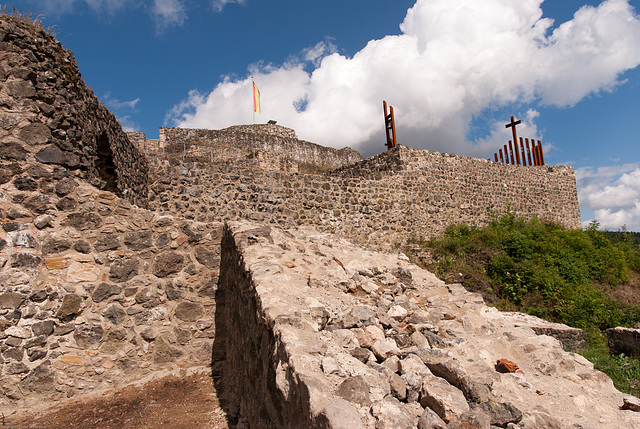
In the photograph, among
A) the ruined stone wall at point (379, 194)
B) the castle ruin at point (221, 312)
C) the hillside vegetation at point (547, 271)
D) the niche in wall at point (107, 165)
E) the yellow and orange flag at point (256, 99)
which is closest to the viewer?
the castle ruin at point (221, 312)

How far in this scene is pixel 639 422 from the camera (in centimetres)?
188

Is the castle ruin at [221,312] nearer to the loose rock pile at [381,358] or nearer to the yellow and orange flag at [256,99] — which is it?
the loose rock pile at [381,358]

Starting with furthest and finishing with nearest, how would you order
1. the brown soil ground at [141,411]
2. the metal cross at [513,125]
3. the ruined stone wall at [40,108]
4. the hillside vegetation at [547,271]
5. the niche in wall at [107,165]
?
the metal cross at [513,125] < the hillside vegetation at [547,271] < the niche in wall at [107,165] < the ruined stone wall at [40,108] < the brown soil ground at [141,411]

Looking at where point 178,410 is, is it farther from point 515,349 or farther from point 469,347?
point 515,349

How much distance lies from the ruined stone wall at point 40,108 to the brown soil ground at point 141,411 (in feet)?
7.94

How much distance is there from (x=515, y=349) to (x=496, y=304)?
7.13 meters

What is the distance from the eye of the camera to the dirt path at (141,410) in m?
3.28

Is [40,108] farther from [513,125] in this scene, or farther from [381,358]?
[513,125]

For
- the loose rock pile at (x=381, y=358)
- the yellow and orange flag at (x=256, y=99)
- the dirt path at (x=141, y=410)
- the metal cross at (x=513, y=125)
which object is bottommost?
the dirt path at (x=141, y=410)

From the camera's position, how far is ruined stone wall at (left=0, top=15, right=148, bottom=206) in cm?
403

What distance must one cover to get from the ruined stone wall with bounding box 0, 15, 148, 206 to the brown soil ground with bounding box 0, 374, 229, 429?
7.94 feet

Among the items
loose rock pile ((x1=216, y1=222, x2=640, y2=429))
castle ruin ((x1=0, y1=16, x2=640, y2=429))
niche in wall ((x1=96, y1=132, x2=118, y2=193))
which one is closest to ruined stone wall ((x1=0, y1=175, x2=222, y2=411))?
castle ruin ((x1=0, y1=16, x2=640, y2=429))

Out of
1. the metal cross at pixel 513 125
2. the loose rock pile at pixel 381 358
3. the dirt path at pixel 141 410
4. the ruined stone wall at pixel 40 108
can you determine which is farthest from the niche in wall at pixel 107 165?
the metal cross at pixel 513 125

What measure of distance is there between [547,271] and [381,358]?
985 centimetres
